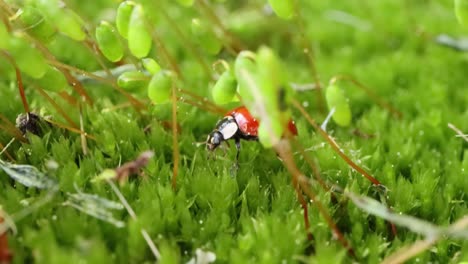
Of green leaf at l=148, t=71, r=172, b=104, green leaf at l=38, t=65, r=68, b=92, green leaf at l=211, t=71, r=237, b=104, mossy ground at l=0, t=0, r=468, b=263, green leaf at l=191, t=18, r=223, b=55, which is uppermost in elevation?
green leaf at l=38, t=65, r=68, b=92

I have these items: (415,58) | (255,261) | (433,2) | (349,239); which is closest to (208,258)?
(255,261)

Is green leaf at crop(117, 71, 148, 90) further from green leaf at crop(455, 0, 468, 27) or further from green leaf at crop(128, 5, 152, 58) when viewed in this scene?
green leaf at crop(455, 0, 468, 27)

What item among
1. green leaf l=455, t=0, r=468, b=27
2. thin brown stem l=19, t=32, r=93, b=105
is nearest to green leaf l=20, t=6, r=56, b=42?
thin brown stem l=19, t=32, r=93, b=105

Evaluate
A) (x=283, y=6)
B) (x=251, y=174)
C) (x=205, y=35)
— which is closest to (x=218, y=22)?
(x=205, y=35)

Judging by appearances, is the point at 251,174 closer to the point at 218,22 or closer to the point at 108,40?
the point at 108,40

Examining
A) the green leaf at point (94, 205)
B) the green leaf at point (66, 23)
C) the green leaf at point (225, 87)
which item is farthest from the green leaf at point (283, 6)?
the green leaf at point (94, 205)

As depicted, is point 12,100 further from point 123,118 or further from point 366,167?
point 366,167

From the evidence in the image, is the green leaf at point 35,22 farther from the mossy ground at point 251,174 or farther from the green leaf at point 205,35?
the green leaf at point 205,35

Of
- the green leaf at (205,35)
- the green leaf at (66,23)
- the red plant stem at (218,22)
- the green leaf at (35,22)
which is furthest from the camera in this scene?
the red plant stem at (218,22)
